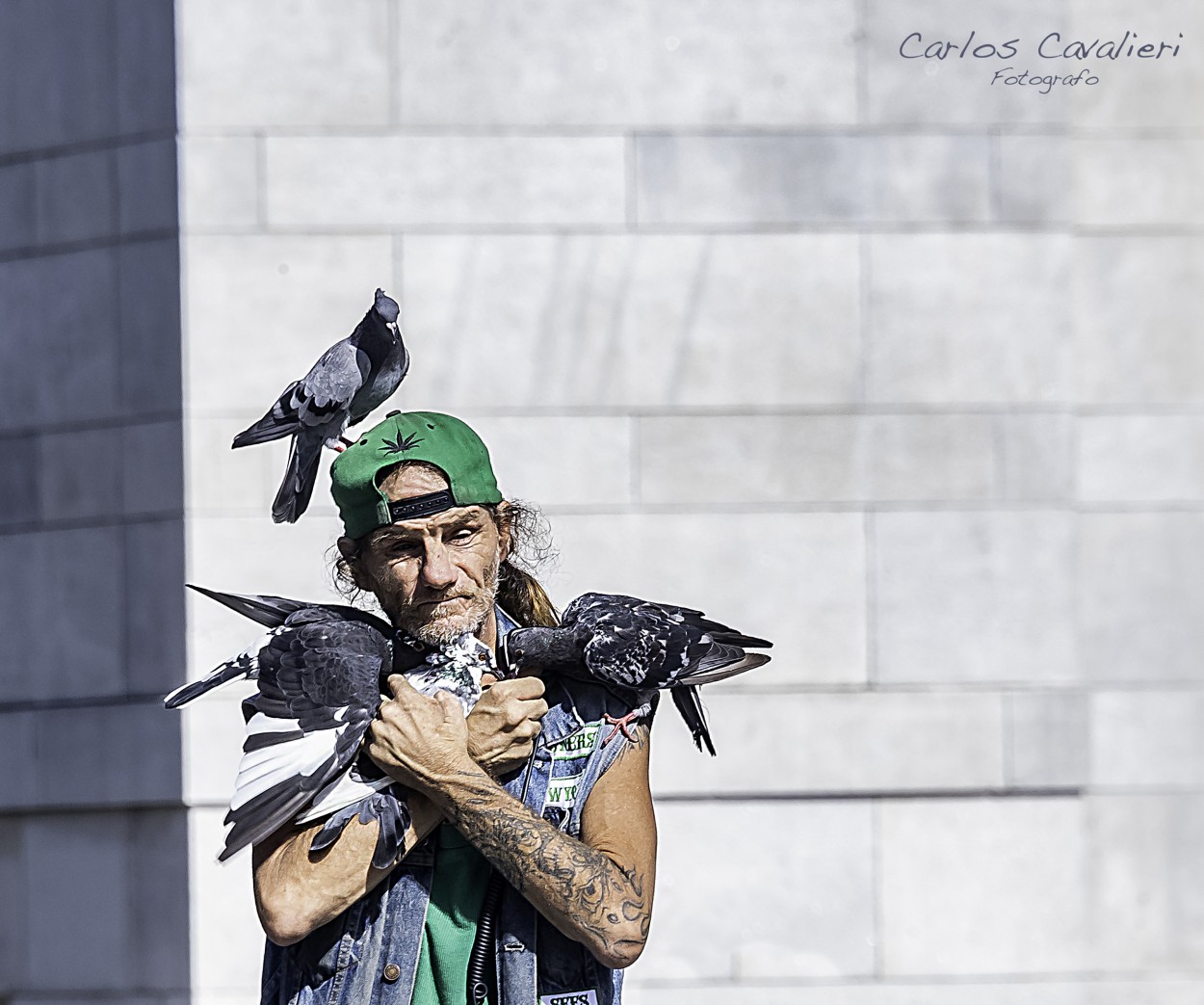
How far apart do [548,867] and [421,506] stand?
650mm

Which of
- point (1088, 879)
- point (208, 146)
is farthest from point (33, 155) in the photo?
point (1088, 879)

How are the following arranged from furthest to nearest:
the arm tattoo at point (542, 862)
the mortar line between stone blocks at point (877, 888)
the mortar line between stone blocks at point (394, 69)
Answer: the mortar line between stone blocks at point (394, 69)
the mortar line between stone blocks at point (877, 888)
the arm tattoo at point (542, 862)

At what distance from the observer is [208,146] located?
5898mm

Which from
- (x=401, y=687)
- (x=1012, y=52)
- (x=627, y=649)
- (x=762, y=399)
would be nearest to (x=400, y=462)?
(x=401, y=687)

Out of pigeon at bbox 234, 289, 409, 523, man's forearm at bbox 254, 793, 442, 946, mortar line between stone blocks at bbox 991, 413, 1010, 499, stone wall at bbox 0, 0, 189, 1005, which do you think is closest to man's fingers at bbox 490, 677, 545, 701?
man's forearm at bbox 254, 793, 442, 946

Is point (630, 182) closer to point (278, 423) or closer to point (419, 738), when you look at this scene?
point (278, 423)

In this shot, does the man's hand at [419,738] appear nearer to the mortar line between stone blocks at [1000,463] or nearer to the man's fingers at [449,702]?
the man's fingers at [449,702]

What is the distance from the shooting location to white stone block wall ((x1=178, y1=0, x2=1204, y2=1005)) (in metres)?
5.82

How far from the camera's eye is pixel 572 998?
3211mm

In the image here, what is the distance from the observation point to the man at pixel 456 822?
3059mm

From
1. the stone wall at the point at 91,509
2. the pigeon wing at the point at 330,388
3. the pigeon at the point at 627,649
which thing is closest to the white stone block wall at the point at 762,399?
the stone wall at the point at 91,509

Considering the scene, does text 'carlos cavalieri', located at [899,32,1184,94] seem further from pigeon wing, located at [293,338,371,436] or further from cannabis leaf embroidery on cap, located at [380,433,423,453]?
cannabis leaf embroidery on cap, located at [380,433,423,453]

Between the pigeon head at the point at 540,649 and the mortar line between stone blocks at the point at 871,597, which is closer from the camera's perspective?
the pigeon head at the point at 540,649

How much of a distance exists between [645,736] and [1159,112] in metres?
3.96
